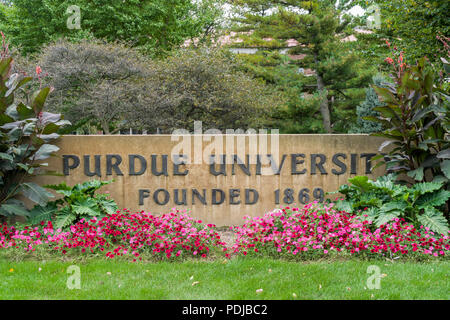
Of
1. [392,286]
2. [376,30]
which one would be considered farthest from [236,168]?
[376,30]

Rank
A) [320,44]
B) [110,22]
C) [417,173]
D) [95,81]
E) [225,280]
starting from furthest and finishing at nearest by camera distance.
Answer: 1. [110,22]
2. [320,44]
3. [95,81]
4. [417,173]
5. [225,280]

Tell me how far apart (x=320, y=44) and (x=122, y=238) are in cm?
1528

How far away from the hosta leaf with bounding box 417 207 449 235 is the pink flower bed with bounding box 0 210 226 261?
107 inches

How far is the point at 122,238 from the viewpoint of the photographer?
18.3 feet

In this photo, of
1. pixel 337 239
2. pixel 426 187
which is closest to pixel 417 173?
pixel 426 187

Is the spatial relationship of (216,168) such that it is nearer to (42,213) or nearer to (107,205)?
(107,205)

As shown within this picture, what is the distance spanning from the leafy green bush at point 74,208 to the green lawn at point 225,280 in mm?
913

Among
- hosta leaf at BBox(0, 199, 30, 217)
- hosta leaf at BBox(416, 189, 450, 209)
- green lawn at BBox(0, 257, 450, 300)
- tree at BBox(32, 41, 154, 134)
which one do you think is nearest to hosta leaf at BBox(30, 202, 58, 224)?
hosta leaf at BBox(0, 199, 30, 217)

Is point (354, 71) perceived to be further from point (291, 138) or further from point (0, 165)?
point (0, 165)

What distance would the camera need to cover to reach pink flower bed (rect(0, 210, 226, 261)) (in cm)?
522

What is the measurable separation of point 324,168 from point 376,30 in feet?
39.3

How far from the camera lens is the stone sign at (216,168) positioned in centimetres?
698

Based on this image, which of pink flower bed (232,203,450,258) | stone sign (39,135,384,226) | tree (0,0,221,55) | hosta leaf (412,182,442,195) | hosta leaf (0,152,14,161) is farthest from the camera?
tree (0,0,221,55)

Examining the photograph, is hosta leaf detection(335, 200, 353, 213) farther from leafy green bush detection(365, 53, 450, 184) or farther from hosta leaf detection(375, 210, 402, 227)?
leafy green bush detection(365, 53, 450, 184)
